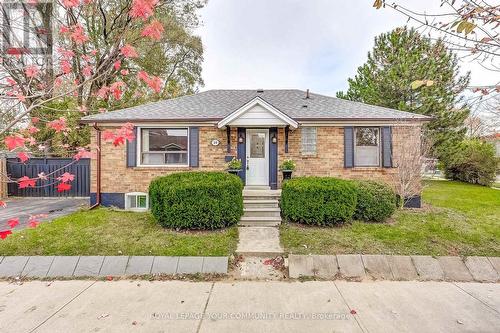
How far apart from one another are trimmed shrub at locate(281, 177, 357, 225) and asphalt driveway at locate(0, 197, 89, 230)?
692 cm

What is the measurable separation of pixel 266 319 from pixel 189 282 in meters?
1.57

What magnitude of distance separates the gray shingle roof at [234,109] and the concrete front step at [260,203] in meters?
3.20

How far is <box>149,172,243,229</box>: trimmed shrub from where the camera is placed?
18.5 ft

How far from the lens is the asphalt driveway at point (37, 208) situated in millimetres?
7055

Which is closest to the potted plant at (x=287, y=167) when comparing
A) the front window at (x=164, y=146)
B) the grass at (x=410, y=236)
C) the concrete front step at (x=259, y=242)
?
the grass at (x=410, y=236)

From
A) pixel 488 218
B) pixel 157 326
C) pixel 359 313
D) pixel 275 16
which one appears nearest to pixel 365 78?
pixel 275 16

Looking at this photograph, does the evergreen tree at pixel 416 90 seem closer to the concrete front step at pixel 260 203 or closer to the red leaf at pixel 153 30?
the concrete front step at pixel 260 203

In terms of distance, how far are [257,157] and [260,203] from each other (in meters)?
2.33

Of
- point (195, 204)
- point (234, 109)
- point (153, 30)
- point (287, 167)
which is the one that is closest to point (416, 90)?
point (287, 167)

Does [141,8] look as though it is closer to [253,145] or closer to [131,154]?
[253,145]

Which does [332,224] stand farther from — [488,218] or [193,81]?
[193,81]

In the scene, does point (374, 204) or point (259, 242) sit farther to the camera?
point (374, 204)

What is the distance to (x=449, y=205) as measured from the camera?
28.5 ft

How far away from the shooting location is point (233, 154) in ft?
28.6
